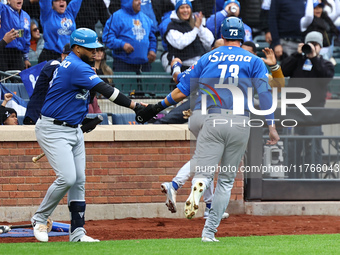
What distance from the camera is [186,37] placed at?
38.7ft

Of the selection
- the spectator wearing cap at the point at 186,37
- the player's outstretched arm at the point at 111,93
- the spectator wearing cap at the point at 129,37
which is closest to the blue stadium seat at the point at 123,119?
the spectator wearing cap at the point at 129,37

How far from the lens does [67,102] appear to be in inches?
279

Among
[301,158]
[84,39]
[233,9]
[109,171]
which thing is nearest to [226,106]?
[84,39]

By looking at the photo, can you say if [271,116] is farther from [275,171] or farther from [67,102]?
[275,171]

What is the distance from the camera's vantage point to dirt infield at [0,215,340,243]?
26.8 ft

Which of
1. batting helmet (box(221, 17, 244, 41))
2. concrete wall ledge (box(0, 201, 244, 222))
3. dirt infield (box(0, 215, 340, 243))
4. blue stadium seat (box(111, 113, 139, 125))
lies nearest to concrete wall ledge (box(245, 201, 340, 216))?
dirt infield (box(0, 215, 340, 243))

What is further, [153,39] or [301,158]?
[153,39]

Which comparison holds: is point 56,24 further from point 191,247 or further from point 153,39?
point 191,247

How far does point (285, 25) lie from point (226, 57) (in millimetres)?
6973

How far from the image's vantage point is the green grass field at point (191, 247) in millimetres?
6121

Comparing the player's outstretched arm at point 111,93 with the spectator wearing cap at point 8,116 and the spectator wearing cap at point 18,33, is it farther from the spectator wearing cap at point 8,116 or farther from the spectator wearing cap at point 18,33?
the spectator wearing cap at point 18,33

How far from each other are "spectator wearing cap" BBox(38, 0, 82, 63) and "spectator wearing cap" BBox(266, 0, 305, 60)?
396cm

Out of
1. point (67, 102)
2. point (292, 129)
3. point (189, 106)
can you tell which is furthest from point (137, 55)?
point (67, 102)

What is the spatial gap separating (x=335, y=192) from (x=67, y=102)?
4.79 m
